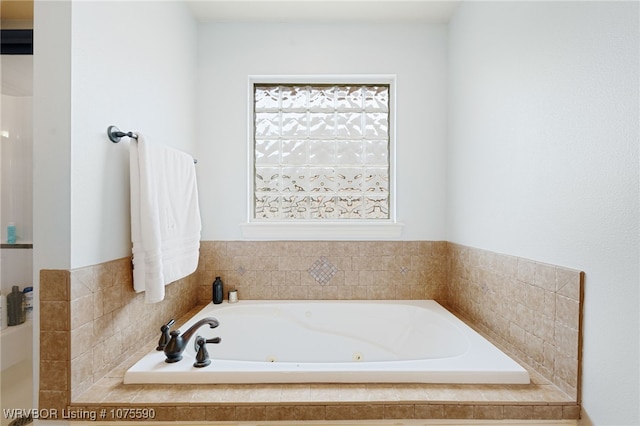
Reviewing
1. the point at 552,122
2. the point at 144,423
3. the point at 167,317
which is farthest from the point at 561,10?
the point at 167,317

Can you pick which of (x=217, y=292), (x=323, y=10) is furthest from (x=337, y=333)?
(x=323, y=10)

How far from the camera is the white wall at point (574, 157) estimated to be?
1046mm

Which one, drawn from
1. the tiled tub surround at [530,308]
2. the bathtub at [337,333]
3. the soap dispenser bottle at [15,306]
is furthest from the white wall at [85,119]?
the tiled tub surround at [530,308]

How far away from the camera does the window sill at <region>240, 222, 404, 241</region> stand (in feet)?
7.98

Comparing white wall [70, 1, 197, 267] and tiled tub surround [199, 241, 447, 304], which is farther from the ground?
white wall [70, 1, 197, 267]

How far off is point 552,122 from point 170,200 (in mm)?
1720

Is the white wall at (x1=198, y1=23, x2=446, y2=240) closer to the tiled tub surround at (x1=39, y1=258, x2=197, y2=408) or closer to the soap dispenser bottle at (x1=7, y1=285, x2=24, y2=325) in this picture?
the tiled tub surround at (x1=39, y1=258, x2=197, y2=408)

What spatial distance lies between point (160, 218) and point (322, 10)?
1.68 metres

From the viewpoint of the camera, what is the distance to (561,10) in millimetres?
1333

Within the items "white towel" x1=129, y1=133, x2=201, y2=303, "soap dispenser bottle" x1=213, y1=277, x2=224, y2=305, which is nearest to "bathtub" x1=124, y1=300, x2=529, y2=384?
"soap dispenser bottle" x1=213, y1=277, x2=224, y2=305

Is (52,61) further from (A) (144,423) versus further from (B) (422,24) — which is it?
(B) (422,24)

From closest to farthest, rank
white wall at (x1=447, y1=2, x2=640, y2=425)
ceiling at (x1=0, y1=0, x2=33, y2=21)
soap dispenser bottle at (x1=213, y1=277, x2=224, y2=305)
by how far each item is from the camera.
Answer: white wall at (x1=447, y1=2, x2=640, y2=425) < ceiling at (x1=0, y1=0, x2=33, y2=21) < soap dispenser bottle at (x1=213, y1=277, x2=224, y2=305)

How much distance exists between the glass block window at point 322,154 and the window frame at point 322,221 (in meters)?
0.03

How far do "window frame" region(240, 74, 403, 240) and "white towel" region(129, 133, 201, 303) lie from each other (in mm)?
542
